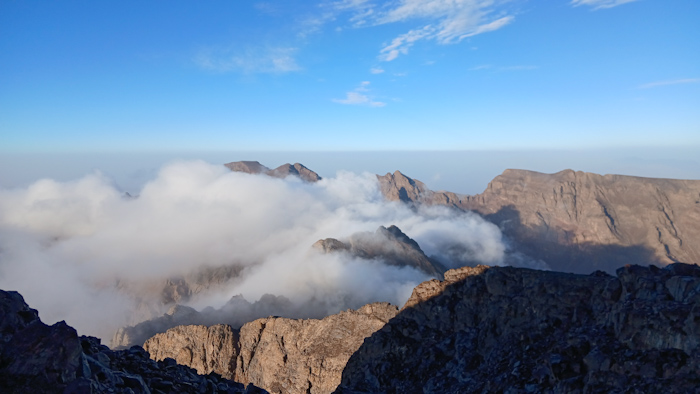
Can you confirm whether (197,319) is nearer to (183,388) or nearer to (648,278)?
(183,388)

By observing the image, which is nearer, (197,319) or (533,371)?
(533,371)

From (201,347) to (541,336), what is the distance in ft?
367

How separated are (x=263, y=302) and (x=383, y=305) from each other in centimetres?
11663

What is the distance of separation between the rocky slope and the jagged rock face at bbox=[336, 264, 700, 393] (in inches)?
1341

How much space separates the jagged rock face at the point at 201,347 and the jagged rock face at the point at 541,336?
3021 inches

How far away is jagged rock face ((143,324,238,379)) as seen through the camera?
119562 mm

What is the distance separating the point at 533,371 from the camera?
98.3ft

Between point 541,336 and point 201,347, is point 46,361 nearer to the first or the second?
point 541,336

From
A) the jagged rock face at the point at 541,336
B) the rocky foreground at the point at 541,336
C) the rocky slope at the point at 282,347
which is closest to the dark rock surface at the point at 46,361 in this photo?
the rocky foreground at the point at 541,336

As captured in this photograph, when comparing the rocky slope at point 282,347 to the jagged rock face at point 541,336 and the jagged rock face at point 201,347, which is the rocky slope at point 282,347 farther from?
the jagged rock face at point 541,336

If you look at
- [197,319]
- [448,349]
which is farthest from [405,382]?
[197,319]

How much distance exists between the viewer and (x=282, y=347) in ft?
351

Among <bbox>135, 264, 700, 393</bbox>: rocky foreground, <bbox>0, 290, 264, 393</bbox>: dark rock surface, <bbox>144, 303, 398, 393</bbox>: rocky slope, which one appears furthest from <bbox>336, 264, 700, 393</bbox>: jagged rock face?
<bbox>144, 303, 398, 393</bbox>: rocky slope

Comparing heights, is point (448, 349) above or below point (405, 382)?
above
